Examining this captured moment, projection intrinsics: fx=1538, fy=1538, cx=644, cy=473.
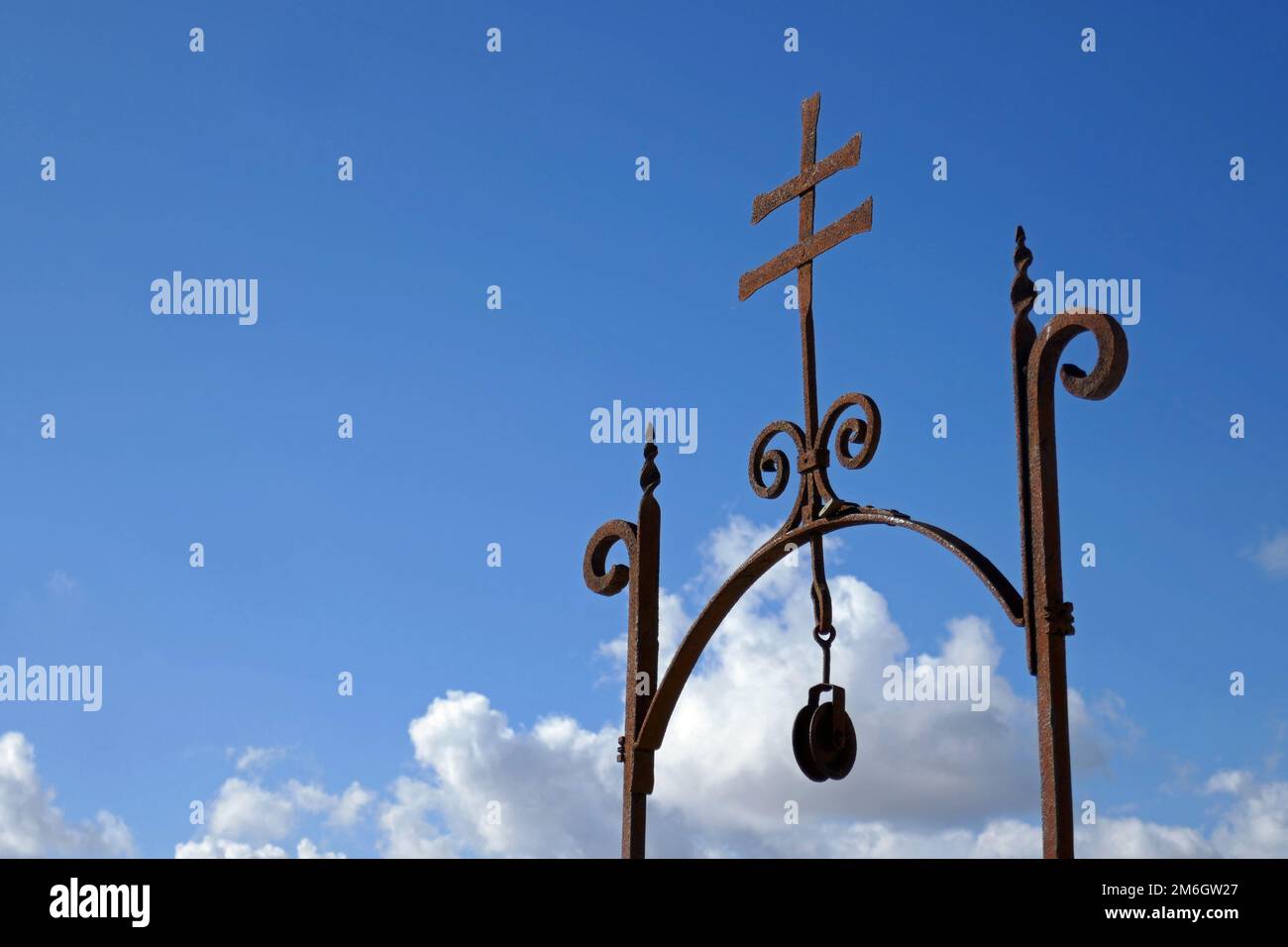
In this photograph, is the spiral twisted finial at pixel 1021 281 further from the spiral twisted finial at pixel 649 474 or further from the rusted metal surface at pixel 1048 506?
the spiral twisted finial at pixel 649 474

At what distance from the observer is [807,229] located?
20.0 feet

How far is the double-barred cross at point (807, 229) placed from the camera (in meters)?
5.75

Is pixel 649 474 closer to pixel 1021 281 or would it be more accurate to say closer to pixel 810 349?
pixel 810 349

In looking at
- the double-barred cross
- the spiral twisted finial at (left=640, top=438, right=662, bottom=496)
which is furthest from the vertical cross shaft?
the spiral twisted finial at (left=640, top=438, right=662, bottom=496)

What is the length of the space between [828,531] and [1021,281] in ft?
3.76

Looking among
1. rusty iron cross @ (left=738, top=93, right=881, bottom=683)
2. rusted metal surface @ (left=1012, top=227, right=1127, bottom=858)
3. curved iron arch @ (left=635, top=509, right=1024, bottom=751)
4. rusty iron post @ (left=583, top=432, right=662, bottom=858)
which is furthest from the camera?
rusty iron post @ (left=583, top=432, right=662, bottom=858)

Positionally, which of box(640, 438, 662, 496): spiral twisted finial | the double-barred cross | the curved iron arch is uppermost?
the double-barred cross

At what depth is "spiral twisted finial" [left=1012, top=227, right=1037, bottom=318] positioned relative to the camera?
4.79 m

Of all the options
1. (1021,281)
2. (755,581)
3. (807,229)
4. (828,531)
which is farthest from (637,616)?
(1021,281)

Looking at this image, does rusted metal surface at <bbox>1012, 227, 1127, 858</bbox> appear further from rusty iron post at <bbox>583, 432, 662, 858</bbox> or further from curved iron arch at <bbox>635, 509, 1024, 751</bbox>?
rusty iron post at <bbox>583, 432, 662, 858</bbox>
